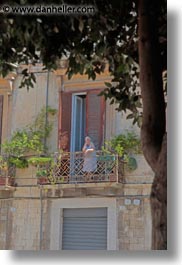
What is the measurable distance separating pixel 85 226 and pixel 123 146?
0.67m

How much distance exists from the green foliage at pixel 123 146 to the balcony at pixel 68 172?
0.04 metres

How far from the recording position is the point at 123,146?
12.8 ft

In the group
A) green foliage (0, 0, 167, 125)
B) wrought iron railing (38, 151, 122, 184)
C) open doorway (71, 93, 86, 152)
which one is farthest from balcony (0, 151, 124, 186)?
green foliage (0, 0, 167, 125)

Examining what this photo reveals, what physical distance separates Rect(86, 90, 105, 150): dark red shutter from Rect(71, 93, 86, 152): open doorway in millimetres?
62

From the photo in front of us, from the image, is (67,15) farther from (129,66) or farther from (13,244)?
(13,244)

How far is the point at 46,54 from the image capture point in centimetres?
263

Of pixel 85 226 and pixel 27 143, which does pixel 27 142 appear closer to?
pixel 27 143

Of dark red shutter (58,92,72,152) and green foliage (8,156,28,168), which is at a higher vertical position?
dark red shutter (58,92,72,152)

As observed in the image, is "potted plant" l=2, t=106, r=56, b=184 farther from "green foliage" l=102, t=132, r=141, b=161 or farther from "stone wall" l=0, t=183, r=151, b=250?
"green foliage" l=102, t=132, r=141, b=161

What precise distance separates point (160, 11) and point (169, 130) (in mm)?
513

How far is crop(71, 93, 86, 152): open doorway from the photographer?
12.5 feet

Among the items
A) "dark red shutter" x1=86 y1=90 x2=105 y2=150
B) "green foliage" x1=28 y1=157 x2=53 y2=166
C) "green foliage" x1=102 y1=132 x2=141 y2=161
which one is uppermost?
"dark red shutter" x1=86 y1=90 x2=105 y2=150

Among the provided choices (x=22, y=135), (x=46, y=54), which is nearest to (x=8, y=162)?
(x=22, y=135)

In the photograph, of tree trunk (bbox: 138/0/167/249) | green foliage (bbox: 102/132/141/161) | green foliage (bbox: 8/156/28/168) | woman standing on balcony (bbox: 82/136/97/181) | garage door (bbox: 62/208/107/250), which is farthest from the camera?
green foliage (bbox: 8/156/28/168)
